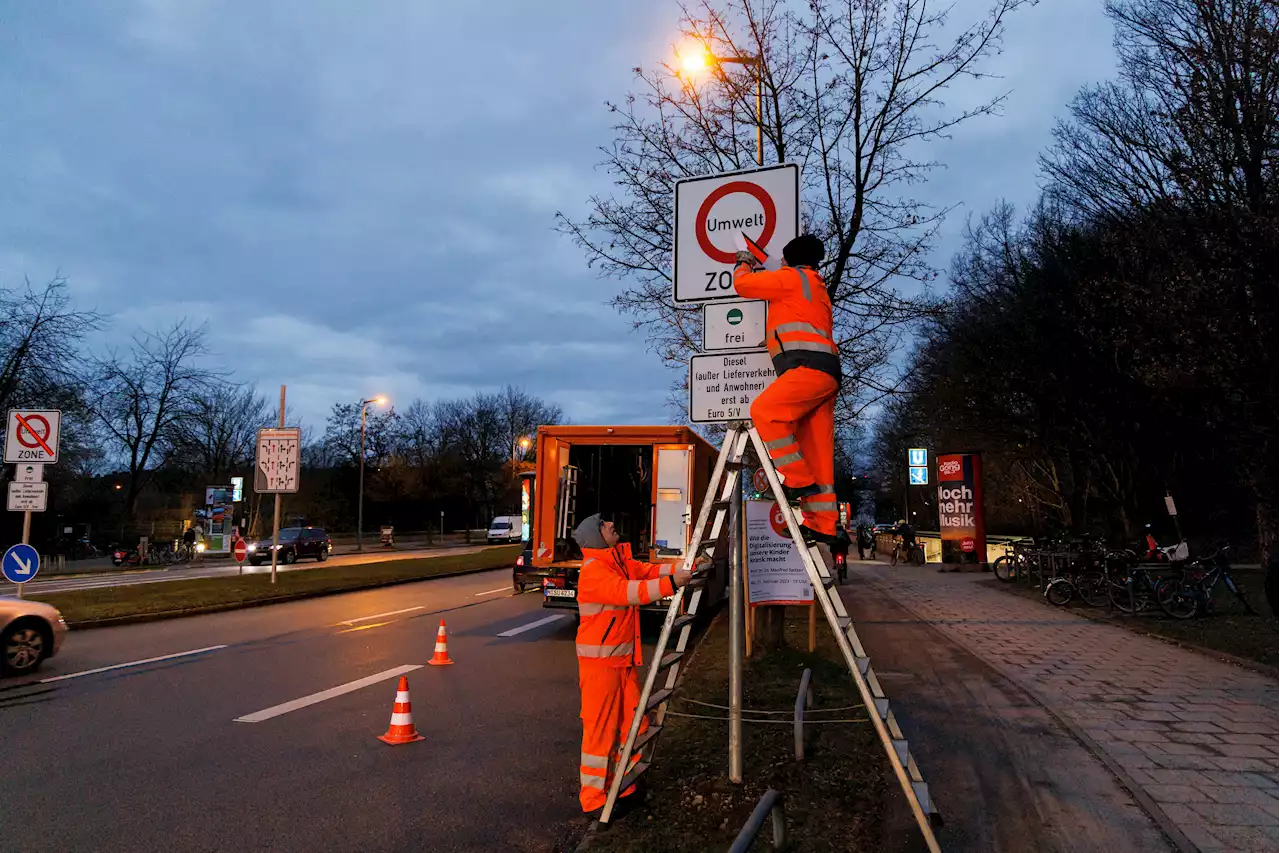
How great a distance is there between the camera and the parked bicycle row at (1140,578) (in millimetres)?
13383

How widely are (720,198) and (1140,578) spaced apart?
13171mm

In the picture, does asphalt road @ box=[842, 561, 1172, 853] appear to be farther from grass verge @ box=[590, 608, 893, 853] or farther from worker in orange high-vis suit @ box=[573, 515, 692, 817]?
worker in orange high-vis suit @ box=[573, 515, 692, 817]

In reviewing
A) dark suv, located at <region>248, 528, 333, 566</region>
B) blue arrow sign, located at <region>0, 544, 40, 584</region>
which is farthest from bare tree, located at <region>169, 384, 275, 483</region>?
blue arrow sign, located at <region>0, 544, 40, 584</region>

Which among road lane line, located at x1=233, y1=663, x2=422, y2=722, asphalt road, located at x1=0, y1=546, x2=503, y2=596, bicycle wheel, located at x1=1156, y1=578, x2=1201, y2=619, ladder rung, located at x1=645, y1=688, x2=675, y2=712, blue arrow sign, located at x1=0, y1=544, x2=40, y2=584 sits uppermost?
blue arrow sign, located at x1=0, y1=544, x2=40, y2=584

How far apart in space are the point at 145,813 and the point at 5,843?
0.66m

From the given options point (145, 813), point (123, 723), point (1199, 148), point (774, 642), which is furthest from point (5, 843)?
point (1199, 148)

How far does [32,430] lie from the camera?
39.8ft

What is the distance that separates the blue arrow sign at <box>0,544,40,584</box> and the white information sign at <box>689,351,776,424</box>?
1085 cm

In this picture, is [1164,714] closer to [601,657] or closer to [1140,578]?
[601,657]

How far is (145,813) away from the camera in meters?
4.73

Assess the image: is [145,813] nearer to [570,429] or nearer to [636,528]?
[570,429]

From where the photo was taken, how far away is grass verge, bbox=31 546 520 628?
1402cm

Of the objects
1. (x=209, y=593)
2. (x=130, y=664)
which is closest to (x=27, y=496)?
(x=130, y=664)

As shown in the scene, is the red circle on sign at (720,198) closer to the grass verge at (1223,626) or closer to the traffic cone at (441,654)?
the traffic cone at (441,654)
